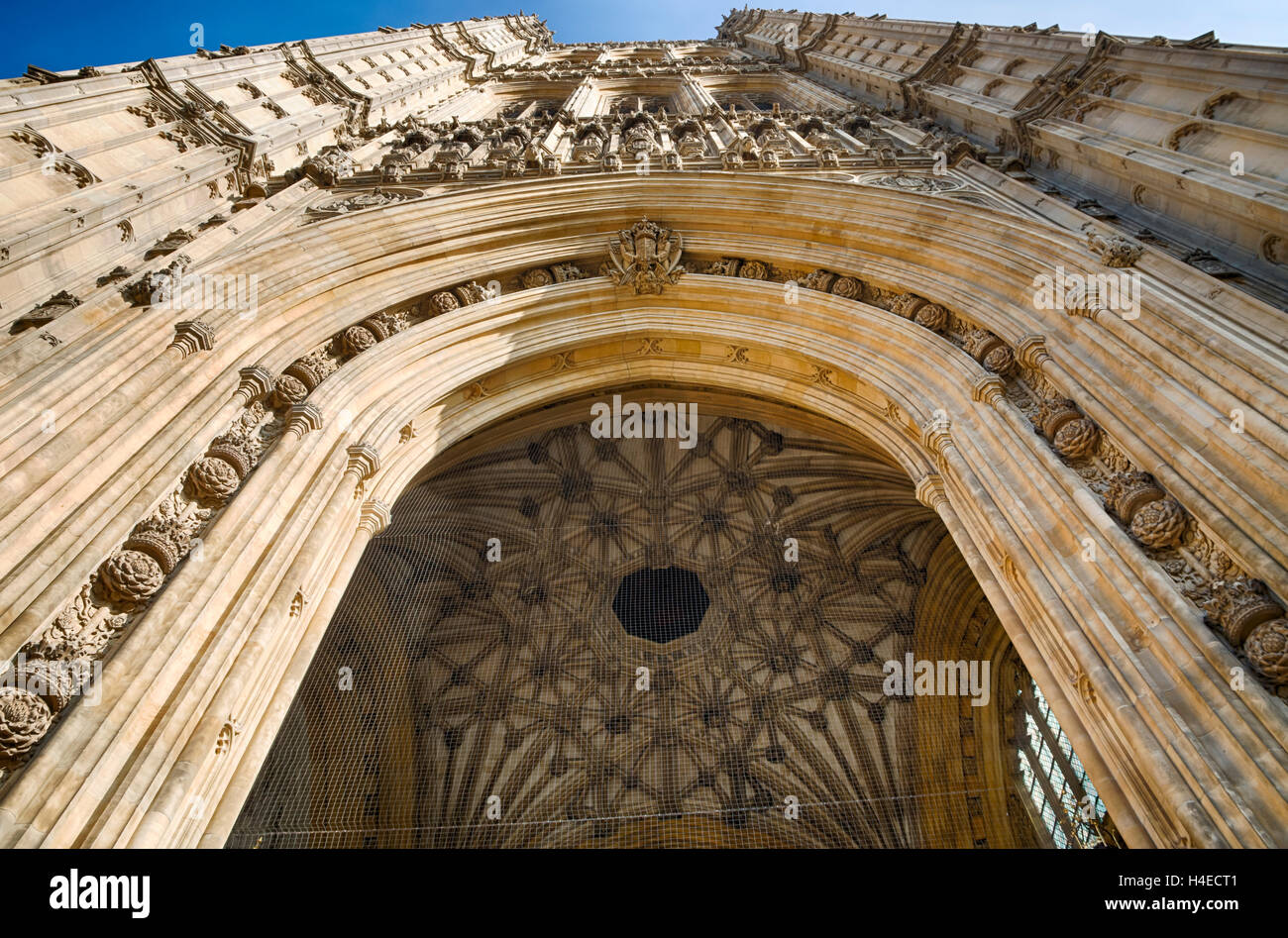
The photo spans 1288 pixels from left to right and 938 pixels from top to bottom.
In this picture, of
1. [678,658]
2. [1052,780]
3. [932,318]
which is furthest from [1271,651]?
[678,658]

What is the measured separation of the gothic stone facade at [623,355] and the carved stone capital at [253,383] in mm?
25

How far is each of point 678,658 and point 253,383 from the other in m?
10.6

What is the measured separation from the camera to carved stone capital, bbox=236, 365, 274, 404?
601 centimetres

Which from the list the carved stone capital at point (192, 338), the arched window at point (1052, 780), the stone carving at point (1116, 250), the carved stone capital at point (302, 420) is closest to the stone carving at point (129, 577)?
the carved stone capital at point (302, 420)

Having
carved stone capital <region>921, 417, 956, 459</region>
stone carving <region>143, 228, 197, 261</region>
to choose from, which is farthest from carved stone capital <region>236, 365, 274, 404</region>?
carved stone capital <region>921, 417, 956, 459</region>

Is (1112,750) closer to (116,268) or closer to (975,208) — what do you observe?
(975,208)

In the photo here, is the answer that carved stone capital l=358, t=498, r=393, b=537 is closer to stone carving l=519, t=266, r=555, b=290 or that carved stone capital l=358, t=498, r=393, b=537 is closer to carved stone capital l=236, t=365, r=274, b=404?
carved stone capital l=236, t=365, r=274, b=404

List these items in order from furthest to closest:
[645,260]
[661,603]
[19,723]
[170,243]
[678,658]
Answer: [661,603], [678,658], [645,260], [170,243], [19,723]

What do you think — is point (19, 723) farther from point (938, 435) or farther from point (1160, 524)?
point (938, 435)

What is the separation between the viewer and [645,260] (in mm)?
9289
